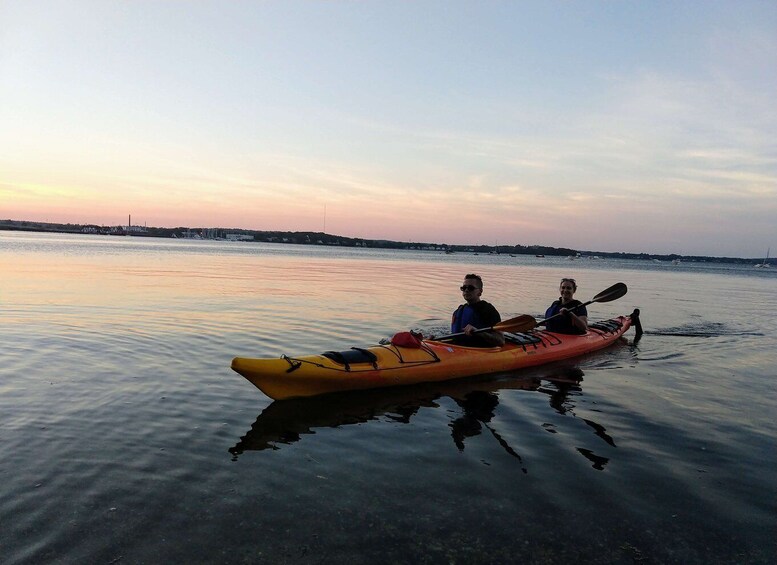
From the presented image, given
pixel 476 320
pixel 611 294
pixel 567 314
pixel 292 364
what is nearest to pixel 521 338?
pixel 476 320

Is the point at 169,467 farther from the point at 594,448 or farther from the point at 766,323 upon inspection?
the point at 766,323

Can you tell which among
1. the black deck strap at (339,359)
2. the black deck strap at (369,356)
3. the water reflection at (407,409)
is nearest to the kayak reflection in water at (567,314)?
the water reflection at (407,409)

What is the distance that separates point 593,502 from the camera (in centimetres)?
452

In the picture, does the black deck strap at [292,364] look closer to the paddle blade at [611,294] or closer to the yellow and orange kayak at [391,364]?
the yellow and orange kayak at [391,364]

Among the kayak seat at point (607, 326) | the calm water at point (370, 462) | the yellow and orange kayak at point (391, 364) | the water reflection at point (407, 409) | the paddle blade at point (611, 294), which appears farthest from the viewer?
the kayak seat at point (607, 326)

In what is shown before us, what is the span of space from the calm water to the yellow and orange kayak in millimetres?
257

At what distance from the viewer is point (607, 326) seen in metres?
12.6

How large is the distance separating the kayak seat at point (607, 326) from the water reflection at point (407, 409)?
12.7 feet

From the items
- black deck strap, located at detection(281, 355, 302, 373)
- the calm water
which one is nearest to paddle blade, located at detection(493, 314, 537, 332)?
the calm water

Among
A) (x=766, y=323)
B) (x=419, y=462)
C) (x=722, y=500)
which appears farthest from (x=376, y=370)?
(x=766, y=323)

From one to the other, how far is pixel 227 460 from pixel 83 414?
2.20 m

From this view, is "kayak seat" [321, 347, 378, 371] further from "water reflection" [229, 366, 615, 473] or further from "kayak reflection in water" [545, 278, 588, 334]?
"kayak reflection in water" [545, 278, 588, 334]

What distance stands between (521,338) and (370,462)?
557 centimetres

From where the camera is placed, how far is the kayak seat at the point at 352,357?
23.9ft
